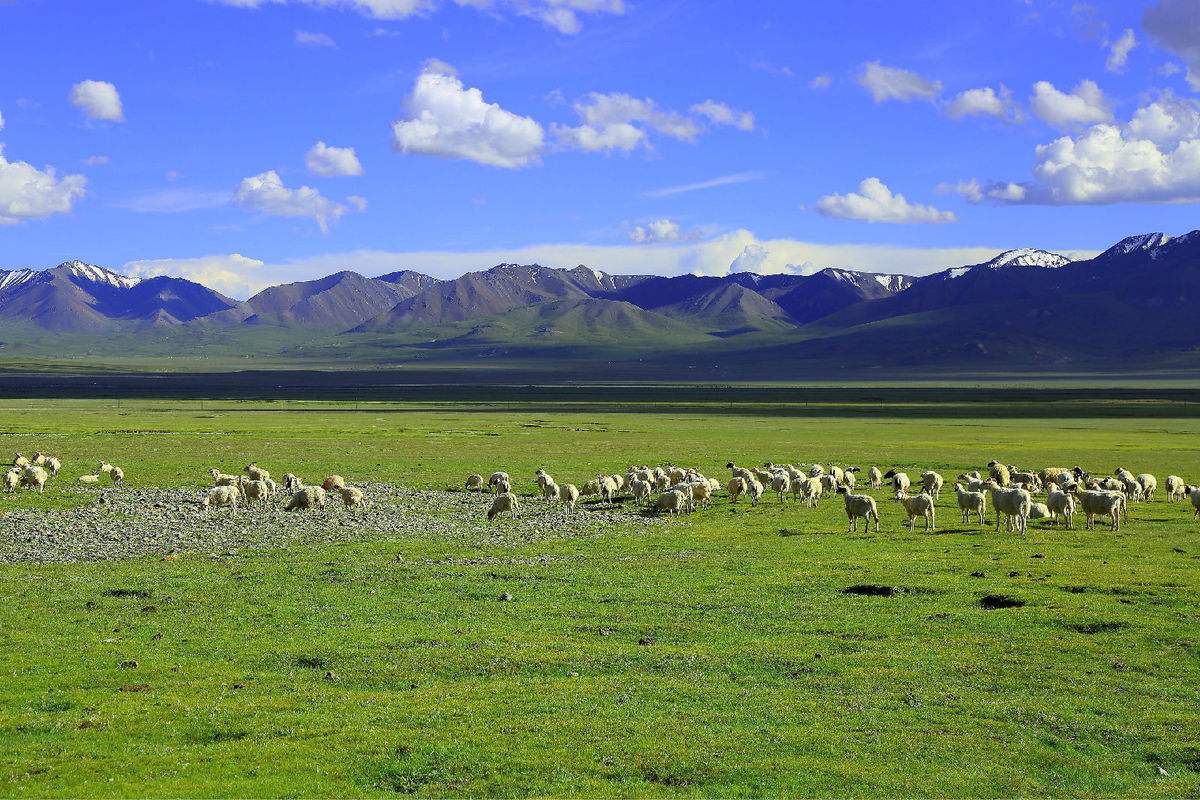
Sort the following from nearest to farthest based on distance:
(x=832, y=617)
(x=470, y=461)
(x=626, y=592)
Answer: (x=832, y=617) < (x=626, y=592) < (x=470, y=461)

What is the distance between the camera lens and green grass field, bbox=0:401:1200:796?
13.4 meters

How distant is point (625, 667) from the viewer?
1830cm

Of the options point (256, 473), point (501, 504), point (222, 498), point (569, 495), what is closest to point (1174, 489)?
point (569, 495)

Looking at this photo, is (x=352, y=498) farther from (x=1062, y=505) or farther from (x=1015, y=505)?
(x=1062, y=505)

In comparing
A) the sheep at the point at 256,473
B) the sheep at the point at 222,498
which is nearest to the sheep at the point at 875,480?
the sheep at the point at 256,473

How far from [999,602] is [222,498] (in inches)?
1141

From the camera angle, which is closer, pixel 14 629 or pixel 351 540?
pixel 14 629

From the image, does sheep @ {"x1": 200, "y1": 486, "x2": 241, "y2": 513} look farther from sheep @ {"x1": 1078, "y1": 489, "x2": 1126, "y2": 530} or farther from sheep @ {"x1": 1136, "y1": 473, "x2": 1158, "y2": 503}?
sheep @ {"x1": 1136, "y1": 473, "x2": 1158, "y2": 503}

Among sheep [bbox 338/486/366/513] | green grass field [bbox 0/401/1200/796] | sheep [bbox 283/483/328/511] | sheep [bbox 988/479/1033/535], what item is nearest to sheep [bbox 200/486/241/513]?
sheep [bbox 283/483/328/511]

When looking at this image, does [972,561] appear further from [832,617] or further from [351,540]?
[351,540]

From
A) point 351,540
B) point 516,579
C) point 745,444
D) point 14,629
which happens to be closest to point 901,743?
point 516,579

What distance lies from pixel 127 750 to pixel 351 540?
755 inches

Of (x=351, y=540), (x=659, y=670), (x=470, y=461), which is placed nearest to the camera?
(x=659, y=670)

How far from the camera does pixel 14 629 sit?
20516 mm
